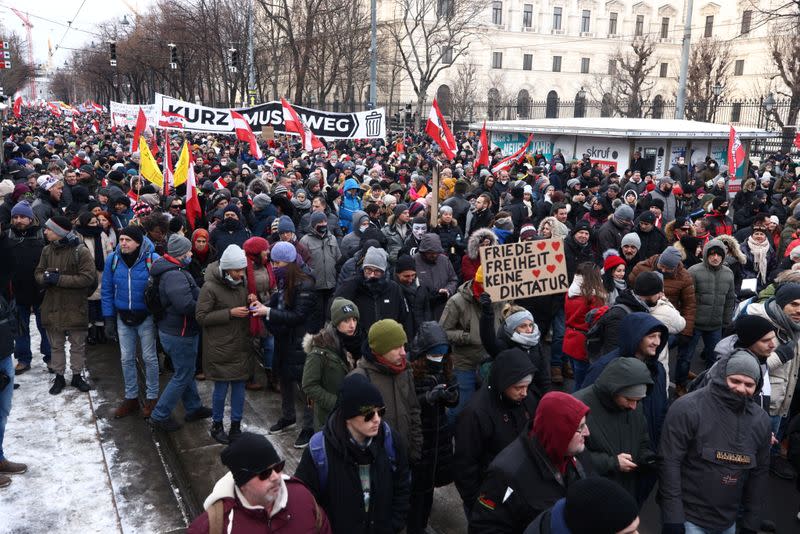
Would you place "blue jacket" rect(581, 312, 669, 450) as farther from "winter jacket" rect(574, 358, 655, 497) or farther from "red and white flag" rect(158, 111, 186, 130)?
"red and white flag" rect(158, 111, 186, 130)

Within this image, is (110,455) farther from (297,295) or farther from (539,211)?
(539,211)

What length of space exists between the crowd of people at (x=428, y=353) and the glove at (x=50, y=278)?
64 mm

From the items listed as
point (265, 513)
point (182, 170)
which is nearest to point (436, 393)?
point (265, 513)

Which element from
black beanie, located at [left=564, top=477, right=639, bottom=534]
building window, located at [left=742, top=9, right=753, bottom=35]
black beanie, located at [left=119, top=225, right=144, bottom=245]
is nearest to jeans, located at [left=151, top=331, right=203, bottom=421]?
black beanie, located at [left=119, top=225, right=144, bottom=245]

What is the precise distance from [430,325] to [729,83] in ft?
229

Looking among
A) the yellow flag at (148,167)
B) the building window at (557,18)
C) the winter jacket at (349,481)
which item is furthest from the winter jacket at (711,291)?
the building window at (557,18)

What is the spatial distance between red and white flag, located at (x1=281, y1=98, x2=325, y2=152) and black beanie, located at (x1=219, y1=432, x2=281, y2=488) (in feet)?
37.0

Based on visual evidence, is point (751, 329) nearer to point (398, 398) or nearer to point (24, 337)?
point (398, 398)

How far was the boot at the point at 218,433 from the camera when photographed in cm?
603

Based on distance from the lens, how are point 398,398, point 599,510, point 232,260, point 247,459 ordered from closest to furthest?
1. point 599,510
2. point 247,459
3. point 398,398
4. point 232,260

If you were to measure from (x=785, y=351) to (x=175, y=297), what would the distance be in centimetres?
472

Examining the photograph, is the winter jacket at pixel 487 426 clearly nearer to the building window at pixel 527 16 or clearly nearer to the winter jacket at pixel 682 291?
the winter jacket at pixel 682 291

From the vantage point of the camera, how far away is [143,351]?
645 cm

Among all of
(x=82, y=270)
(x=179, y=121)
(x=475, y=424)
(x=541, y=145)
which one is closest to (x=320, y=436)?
(x=475, y=424)
